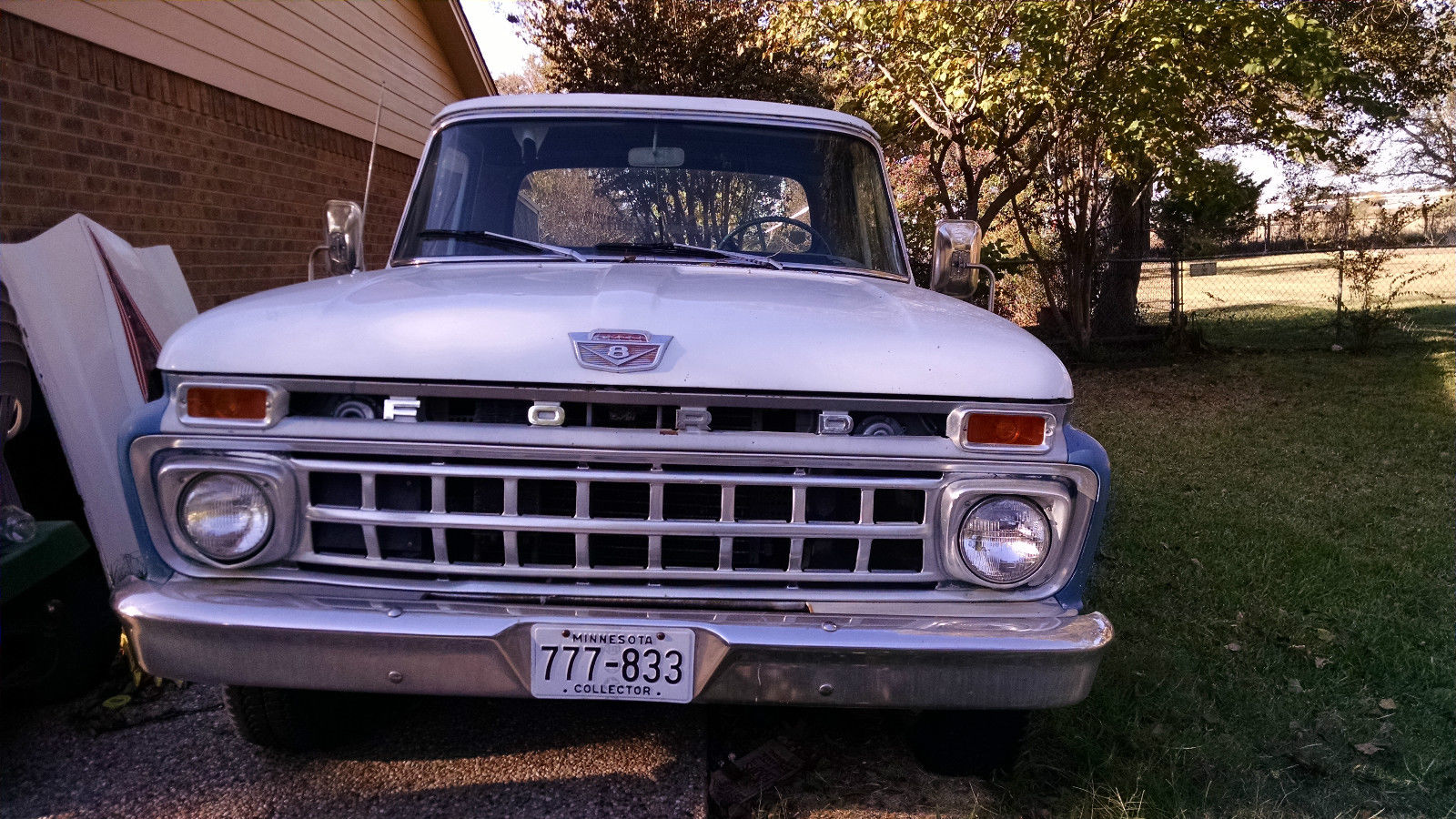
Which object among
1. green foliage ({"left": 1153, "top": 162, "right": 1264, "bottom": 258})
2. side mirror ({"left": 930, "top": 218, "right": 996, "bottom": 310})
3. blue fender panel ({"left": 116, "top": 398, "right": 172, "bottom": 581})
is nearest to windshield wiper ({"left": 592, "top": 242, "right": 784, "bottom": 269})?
side mirror ({"left": 930, "top": 218, "right": 996, "bottom": 310})

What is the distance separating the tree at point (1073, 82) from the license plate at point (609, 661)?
7.12 m

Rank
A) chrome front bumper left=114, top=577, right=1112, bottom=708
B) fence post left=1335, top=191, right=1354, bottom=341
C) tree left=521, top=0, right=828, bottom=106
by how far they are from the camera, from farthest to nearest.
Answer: tree left=521, top=0, right=828, bottom=106 < fence post left=1335, top=191, right=1354, bottom=341 < chrome front bumper left=114, top=577, right=1112, bottom=708

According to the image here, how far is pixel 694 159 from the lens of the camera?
347cm

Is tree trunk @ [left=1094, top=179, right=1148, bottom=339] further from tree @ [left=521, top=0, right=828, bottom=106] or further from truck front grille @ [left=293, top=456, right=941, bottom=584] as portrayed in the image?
truck front grille @ [left=293, top=456, right=941, bottom=584]

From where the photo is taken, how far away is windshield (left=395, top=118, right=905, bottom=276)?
327 centimetres

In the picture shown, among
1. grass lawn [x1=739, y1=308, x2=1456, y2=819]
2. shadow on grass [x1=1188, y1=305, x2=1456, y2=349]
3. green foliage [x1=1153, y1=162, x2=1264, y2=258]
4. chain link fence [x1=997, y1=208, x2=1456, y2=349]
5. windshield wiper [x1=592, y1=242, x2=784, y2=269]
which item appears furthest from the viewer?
shadow on grass [x1=1188, y1=305, x2=1456, y2=349]

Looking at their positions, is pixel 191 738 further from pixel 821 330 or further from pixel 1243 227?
pixel 1243 227

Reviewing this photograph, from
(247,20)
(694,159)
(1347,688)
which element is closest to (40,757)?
(694,159)

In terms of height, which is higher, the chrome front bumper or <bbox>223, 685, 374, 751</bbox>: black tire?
the chrome front bumper

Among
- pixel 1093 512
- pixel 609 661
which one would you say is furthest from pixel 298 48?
pixel 1093 512

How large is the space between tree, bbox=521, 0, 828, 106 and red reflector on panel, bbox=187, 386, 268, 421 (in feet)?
38.1

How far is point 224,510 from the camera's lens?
2.20m

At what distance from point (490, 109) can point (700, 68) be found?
34.6 ft

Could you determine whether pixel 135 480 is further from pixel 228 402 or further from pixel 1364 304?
pixel 1364 304
